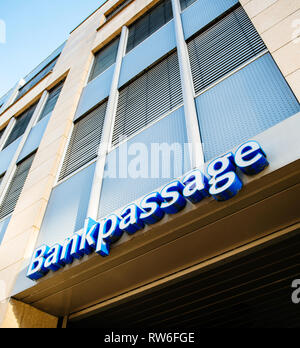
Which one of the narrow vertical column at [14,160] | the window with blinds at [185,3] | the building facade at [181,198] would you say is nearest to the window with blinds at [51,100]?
the narrow vertical column at [14,160]

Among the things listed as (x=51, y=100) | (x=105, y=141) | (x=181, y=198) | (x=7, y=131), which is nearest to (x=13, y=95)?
(x=7, y=131)

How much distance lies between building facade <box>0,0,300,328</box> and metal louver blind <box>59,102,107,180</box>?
0.05 m

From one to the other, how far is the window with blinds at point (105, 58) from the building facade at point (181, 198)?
2.96 meters

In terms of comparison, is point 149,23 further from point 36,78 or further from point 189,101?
point 36,78

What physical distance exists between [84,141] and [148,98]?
2293mm

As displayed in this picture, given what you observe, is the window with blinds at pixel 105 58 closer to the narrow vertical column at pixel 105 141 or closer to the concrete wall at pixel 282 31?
the narrow vertical column at pixel 105 141

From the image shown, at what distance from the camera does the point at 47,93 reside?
46.1 feet

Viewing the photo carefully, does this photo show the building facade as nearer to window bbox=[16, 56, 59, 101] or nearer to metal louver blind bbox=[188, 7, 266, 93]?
metal louver blind bbox=[188, 7, 266, 93]

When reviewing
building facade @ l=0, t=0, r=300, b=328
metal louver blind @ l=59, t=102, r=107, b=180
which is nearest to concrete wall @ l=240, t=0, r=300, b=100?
building facade @ l=0, t=0, r=300, b=328

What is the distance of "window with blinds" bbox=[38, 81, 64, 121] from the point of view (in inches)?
491

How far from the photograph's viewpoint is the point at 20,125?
46.5 ft

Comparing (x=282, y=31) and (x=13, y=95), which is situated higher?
(x=13, y=95)

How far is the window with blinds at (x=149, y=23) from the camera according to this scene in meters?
10.5

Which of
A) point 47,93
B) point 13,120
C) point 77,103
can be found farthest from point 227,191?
point 13,120
